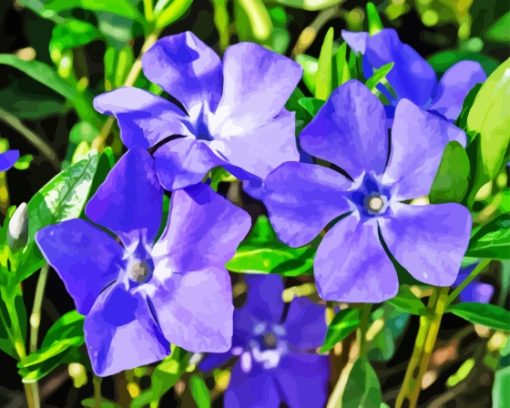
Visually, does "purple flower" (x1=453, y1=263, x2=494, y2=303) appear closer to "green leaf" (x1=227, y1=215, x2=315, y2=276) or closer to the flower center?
"green leaf" (x1=227, y1=215, x2=315, y2=276)

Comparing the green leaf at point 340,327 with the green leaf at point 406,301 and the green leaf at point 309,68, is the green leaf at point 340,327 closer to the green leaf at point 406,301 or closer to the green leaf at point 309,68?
the green leaf at point 406,301

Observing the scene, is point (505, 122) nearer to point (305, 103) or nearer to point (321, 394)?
point (305, 103)

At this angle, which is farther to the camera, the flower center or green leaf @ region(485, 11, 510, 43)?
green leaf @ region(485, 11, 510, 43)

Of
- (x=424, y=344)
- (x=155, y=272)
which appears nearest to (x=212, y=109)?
(x=155, y=272)

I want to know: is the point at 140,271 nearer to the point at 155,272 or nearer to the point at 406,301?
the point at 155,272

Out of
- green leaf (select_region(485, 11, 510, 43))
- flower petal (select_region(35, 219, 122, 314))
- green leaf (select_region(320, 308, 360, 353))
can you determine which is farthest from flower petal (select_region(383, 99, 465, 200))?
green leaf (select_region(485, 11, 510, 43))

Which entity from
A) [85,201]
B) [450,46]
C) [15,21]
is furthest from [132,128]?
[450,46]
